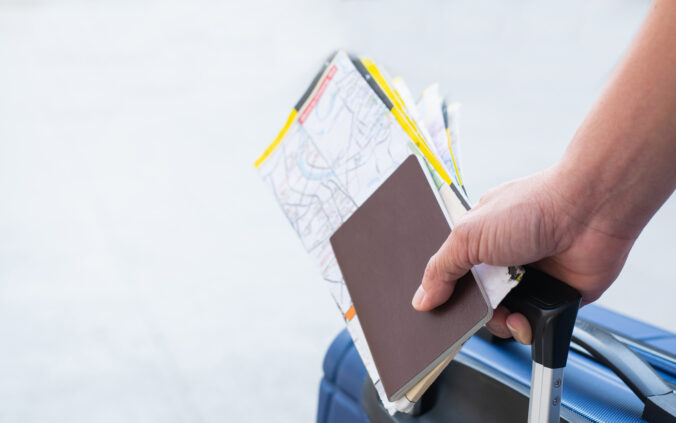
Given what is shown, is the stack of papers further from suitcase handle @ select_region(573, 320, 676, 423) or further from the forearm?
suitcase handle @ select_region(573, 320, 676, 423)

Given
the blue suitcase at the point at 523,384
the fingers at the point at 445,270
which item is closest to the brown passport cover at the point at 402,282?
the fingers at the point at 445,270

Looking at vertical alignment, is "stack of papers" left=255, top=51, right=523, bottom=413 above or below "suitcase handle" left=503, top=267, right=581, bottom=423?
above

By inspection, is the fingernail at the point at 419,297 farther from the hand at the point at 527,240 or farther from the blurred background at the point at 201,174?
the blurred background at the point at 201,174

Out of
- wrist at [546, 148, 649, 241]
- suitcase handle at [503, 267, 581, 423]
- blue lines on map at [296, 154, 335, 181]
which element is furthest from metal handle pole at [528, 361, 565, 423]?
blue lines on map at [296, 154, 335, 181]

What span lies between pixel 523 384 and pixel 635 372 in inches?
4.1

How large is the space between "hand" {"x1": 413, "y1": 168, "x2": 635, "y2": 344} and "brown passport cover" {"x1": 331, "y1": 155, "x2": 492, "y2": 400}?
0.07ft

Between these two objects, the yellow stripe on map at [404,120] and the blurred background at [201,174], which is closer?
the yellow stripe on map at [404,120]

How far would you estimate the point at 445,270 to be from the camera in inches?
16.7

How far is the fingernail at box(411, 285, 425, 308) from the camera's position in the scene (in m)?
0.45

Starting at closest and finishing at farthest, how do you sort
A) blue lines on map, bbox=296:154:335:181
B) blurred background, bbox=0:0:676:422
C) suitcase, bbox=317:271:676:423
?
suitcase, bbox=317:271:676:423 → blue lines on map, bbox=296:154:335:181 → blurred background, bbox=0:0:676:422

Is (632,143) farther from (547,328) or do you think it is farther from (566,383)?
(566,383)

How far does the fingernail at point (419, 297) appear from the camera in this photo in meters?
0.45

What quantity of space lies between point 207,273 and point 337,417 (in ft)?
3.13

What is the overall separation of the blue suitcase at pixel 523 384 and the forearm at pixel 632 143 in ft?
0.58
